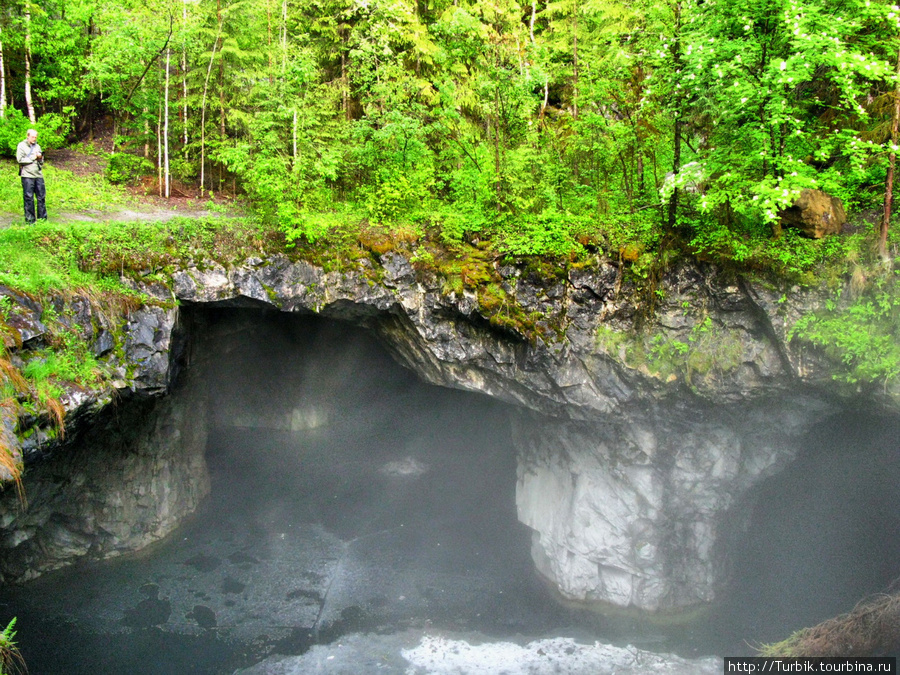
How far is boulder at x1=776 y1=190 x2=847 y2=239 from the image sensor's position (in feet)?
35.6

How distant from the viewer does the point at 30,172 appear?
37.7 feet

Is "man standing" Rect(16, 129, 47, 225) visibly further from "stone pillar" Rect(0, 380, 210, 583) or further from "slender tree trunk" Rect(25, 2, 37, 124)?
"slender tree trunk" Rect(25, 2, 37, 124)

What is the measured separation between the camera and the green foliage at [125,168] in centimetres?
1689

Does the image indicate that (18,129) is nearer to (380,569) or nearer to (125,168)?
(125,168)

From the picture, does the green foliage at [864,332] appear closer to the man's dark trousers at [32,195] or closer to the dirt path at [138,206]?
the dirt path at [138,206]

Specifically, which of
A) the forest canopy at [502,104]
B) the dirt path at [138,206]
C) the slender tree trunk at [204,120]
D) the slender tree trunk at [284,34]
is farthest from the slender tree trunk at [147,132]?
the slender tree trunk at [284,34]

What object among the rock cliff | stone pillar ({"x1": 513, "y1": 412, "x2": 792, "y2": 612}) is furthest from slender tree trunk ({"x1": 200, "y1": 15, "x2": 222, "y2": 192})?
stone pillar ({"x1": 513, "y1": 412, "x2": 792, "y2": 612})

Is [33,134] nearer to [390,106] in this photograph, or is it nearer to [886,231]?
[390,106]

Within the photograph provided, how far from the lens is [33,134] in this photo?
1137 centimetres

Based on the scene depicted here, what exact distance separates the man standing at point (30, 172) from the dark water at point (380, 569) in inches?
170

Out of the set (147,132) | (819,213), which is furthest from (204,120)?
(819,213)

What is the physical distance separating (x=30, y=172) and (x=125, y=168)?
6301 mm

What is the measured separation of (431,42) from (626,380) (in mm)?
9860

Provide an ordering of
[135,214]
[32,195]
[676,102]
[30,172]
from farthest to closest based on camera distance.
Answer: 1. [135,214]
2. [32,195]
3. [30,172]
4. [676,102]
